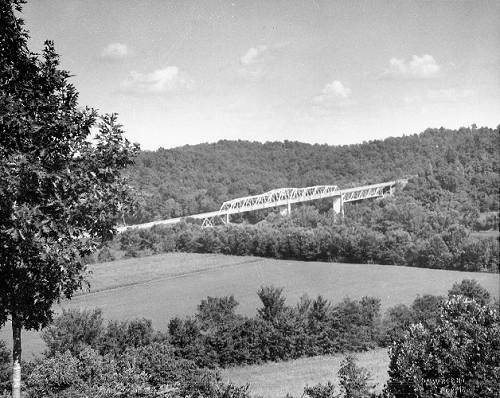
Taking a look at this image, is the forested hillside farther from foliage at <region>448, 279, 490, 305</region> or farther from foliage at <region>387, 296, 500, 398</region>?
foliage at <region>448, 279, 490, 305</region>

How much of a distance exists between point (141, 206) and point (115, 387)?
4.98m

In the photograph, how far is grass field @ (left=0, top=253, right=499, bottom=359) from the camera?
52219 mm

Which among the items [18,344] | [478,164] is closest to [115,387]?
[18,344]

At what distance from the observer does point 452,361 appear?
15.0m

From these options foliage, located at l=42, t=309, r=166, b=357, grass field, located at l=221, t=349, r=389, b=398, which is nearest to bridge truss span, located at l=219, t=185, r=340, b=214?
grass field, located at l=221, t=349, r=389, b=398

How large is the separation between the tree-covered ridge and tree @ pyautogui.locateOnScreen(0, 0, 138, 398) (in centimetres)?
7204

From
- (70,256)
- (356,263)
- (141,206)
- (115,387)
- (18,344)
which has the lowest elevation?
(356,263)

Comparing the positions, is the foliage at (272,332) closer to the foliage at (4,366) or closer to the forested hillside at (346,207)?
the foliage at (4,366)

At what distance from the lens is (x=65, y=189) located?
10703 millimetres

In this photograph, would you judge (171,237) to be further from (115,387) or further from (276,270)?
(115,387)

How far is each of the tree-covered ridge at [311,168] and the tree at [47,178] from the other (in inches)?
2836

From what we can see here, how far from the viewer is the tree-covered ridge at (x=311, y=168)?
107500 mm

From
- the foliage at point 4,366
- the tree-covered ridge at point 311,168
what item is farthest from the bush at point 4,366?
the tree-covered ridge at point 311,168

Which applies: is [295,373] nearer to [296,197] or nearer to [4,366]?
[4,366]
